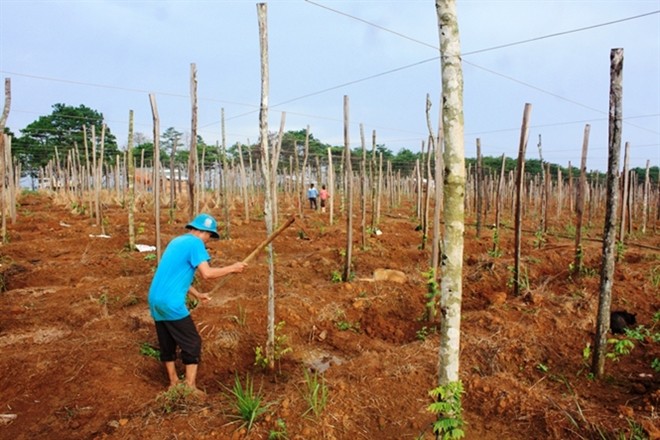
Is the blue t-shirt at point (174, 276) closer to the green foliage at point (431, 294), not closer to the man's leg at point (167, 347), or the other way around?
the man's leg at point (167, 347)

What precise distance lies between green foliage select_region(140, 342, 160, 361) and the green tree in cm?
2989

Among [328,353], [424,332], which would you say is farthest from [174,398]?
[424,332]

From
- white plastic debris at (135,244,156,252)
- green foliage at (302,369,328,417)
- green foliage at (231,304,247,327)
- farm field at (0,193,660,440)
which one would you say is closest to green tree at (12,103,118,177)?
white plastic debris at (135,244,156,252)

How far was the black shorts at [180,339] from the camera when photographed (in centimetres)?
362

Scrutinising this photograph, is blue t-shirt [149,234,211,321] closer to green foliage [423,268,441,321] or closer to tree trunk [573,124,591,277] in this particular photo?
green foliage [423,268,441,321]

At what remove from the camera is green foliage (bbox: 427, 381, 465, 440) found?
243cm

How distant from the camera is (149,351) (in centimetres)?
428

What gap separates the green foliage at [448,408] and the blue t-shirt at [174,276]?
212 cm

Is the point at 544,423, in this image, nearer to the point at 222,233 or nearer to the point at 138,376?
the point at 138,376

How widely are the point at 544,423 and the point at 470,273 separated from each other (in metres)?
4.21

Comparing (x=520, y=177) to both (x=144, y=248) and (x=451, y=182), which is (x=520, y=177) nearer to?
(x=451, y=182)

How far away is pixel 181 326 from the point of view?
3.62 m

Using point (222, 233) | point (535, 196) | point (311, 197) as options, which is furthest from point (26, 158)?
point (535, 196)

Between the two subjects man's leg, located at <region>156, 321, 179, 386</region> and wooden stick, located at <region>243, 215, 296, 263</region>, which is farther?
man's leg, located at <region>156, 321, 179, 386</region>
